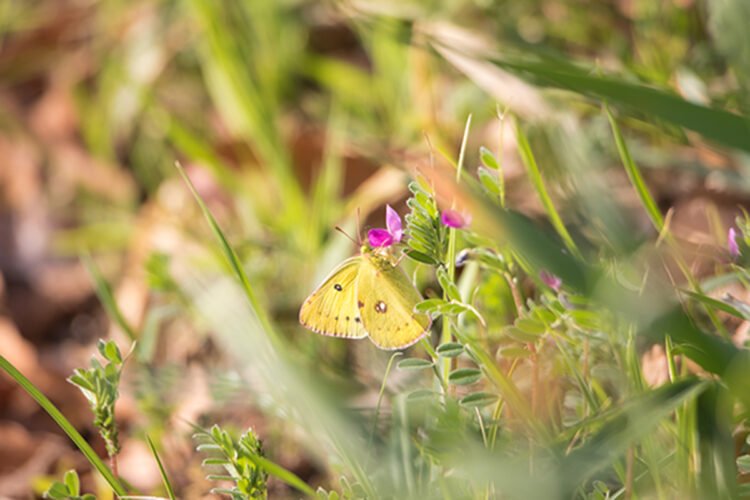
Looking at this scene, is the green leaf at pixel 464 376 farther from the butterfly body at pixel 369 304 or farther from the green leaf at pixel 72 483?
the green leaf at pixel 72 483

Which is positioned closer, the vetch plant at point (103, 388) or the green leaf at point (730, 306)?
the green leaf at point (730, 306)

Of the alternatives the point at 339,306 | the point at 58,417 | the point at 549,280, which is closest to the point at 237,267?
the point at 339,306

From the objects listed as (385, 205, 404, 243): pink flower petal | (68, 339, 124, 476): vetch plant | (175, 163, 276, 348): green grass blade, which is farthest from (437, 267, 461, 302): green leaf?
(68, 339, 124, 476): vetch plant

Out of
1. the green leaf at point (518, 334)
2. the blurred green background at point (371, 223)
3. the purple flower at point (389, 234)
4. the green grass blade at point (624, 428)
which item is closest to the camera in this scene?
the green grass blade at point (624, 428)

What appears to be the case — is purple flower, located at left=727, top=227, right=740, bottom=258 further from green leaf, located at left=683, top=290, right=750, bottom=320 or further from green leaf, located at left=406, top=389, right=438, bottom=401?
green leaf, located at left=406, top=389, right=438, bottom=401

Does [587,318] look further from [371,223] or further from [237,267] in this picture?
[371,223]

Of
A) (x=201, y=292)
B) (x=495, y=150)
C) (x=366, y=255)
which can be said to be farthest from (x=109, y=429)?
(x=495, y=150)

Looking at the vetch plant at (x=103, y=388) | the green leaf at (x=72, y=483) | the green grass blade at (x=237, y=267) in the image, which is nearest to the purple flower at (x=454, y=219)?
the green grass blade at (x=237, y=267)

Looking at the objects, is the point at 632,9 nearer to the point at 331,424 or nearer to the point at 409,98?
the point at 409,98
